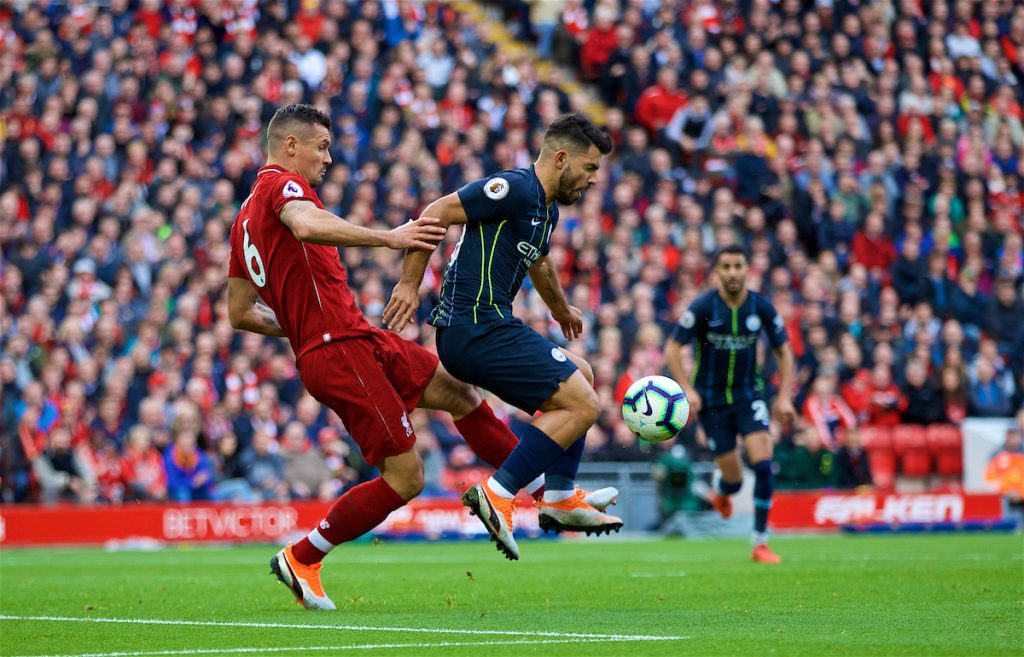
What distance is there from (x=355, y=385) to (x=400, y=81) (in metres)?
15.1

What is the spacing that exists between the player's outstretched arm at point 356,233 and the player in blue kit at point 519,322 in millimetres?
Answer: 241

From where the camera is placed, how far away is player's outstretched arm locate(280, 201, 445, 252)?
311 inches

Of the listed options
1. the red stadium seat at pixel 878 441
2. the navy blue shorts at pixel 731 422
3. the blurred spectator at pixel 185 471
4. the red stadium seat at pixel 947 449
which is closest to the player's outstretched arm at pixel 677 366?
the navy blue shorts at pixel 731 422

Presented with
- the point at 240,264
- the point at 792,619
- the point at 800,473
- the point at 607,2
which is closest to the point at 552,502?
the point at 792,619

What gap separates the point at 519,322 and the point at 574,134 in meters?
1.07

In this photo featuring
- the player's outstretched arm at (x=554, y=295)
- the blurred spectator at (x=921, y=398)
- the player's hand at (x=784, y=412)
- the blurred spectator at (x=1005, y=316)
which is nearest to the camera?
the player's outstretched arm at (x=554, y=295)

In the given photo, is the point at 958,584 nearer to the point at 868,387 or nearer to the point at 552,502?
the point at 552,502

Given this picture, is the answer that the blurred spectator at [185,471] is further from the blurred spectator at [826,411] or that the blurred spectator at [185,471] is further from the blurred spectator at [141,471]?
the blurred spectator at [826,411]

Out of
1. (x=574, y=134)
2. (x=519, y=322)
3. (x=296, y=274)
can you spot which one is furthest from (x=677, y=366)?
(x=296, y=274)

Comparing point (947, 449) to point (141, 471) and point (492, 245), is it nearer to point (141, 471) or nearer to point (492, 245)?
point (141, 471)

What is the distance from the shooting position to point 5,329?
64.1ft

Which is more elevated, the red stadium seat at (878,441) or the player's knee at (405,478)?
→ the player's knee at (405,478)

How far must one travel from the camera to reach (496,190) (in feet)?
27.6

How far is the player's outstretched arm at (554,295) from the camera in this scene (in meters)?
9.37
